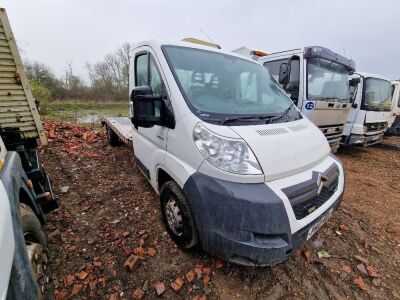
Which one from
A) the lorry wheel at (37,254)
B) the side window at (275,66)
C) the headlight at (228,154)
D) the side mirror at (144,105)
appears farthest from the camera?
the side window at (275,66)

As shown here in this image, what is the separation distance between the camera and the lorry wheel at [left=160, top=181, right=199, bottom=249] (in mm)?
2072

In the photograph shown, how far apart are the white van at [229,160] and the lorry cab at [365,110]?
4.65 meters

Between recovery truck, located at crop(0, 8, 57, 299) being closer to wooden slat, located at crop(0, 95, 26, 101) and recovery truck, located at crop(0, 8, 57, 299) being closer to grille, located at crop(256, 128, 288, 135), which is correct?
wooden slat, located at crop(0, 95, 26, 101)

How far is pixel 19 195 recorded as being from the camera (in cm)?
183

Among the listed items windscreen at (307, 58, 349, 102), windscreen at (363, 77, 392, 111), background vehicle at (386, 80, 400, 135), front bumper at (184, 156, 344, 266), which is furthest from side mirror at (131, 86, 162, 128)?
background vehicle at (386, 80, 400, 135)

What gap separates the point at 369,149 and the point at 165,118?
8.14 metres

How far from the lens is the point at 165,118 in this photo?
223 cm

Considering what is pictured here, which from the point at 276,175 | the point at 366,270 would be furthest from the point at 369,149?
the point at 276,175

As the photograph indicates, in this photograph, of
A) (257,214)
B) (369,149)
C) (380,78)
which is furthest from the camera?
(369,149)

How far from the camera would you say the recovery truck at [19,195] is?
46.6 inches

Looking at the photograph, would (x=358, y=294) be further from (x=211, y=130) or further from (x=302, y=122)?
(x=211, y=130)

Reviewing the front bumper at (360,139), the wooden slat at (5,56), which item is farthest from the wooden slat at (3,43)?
the front bumper at (360,139)

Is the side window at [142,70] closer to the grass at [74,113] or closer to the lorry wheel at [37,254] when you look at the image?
the lorry wheel at [37,254]

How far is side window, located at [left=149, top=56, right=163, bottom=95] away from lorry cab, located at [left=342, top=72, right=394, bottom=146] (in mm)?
5518
